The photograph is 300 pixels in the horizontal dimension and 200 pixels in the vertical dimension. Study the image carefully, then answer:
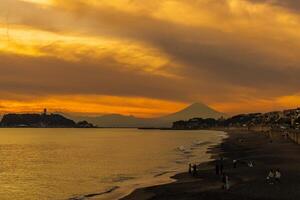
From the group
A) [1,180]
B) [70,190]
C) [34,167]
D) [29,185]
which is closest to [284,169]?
[70,190]

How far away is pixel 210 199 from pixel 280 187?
702 centimetres

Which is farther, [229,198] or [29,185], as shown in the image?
[29,185]

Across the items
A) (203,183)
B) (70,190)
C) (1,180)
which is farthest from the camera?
(1,180)

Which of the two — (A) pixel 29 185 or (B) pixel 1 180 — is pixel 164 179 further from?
(B) pixel 1 180

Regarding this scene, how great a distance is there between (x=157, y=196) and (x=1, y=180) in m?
27.3

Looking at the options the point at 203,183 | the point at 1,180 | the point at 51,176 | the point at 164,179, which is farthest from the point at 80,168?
the point at 203,183

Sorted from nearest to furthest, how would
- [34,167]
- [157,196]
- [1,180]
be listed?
[157,196]
[1,180]
[34,167]

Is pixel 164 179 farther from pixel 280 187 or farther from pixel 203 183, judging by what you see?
pixel 280 187

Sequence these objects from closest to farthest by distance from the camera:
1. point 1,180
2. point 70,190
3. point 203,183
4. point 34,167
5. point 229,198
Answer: point 229,198 < point 203,183 < point 70,190 < point 1,180 < point 34,167

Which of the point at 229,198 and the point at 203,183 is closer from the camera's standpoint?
the point at 229,198

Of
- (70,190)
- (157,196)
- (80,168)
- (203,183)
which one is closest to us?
(157,196)

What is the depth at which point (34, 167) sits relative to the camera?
74375 millimetres

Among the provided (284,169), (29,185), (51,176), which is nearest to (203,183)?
(284,169)

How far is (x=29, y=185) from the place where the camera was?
51531 mm
